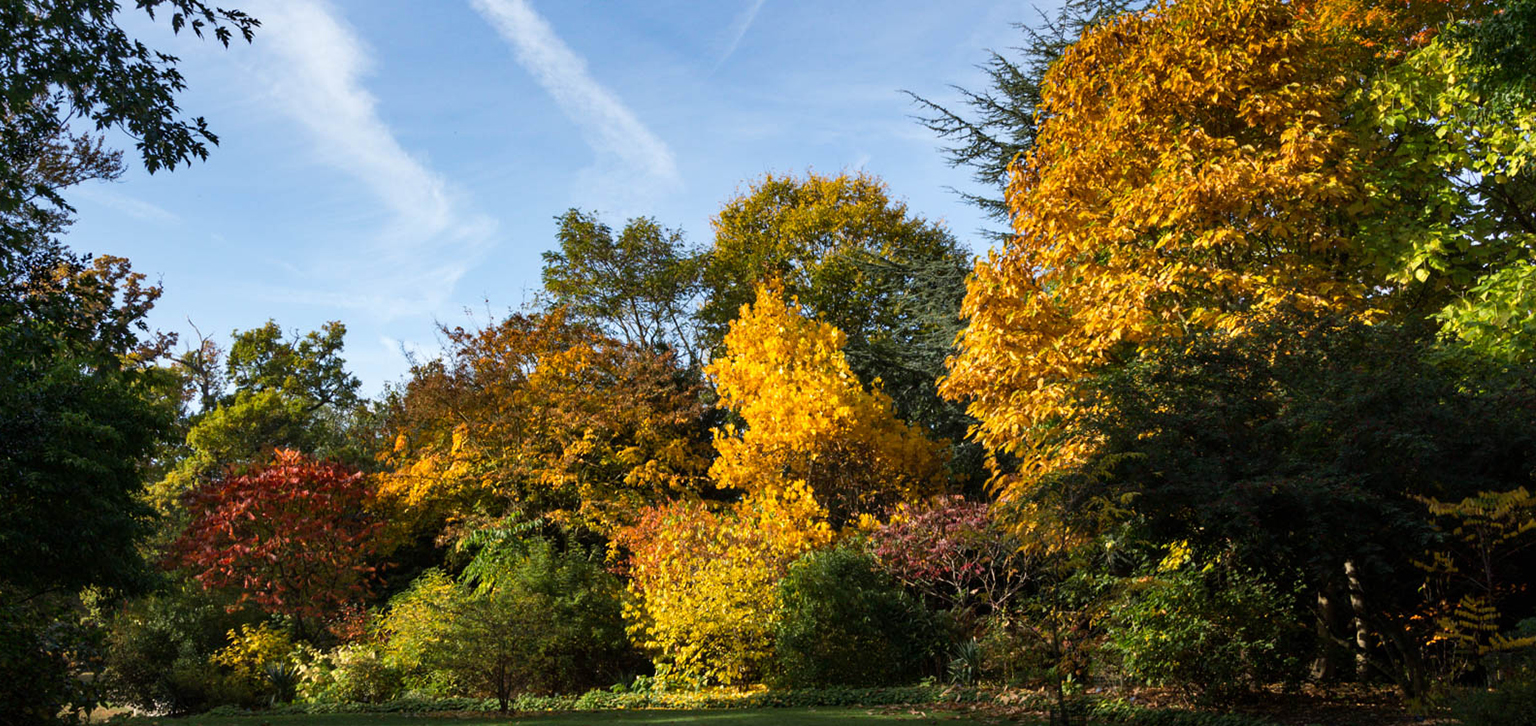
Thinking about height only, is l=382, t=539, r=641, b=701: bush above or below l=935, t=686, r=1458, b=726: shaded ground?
above

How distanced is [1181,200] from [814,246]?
1578cm

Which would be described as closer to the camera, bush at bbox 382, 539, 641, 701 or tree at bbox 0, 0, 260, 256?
tree at bbox 0, 0, 260, 256

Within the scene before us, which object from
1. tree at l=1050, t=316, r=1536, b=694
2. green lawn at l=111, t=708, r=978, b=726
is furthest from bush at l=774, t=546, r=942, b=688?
tree at l=1050, t=316, r=1536, b=694

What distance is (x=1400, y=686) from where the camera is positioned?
789 centimetres

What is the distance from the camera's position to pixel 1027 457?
1027 cm

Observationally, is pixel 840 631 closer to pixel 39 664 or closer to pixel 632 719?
pixel 632 719

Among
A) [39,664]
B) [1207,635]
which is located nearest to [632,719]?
[39,664]

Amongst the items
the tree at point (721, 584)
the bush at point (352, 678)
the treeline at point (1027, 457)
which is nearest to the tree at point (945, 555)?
the treeline at point (1027, 457)

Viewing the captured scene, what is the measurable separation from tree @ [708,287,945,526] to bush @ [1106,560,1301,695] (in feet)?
16.3

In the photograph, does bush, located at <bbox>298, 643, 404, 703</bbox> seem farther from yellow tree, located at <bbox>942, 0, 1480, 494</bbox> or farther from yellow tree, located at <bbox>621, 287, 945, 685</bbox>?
yellow tree, located at <bbox>942, 0, 1480, 494</bbox>

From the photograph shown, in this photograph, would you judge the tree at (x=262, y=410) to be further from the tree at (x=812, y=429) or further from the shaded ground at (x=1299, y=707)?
the shaded ground at (x=1299, y=707)

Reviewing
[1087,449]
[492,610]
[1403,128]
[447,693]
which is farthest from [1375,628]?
[447,693]

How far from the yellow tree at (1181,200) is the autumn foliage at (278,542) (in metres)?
11.4

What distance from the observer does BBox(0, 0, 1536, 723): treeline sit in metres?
7.36
